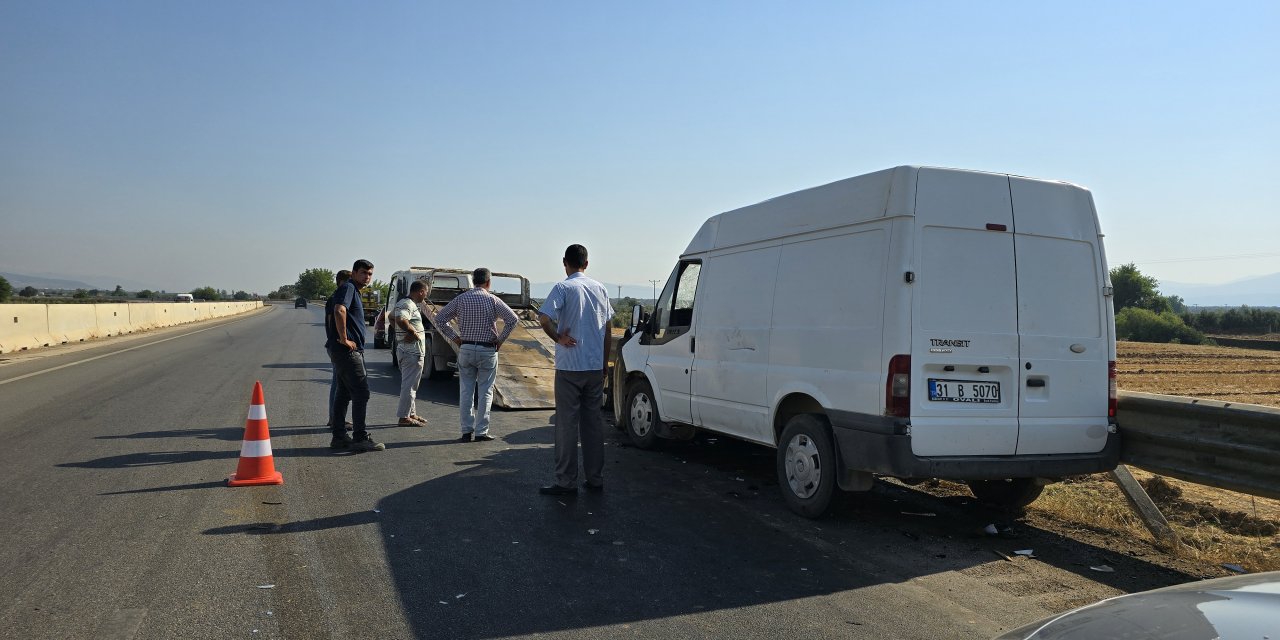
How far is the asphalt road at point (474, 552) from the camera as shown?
3.82 metres

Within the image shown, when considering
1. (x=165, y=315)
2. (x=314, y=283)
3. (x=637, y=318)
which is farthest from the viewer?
(x=314, y=283)

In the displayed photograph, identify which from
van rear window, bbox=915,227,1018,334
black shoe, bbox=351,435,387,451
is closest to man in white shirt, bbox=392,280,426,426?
black shoe, bbox=351,435,387,451

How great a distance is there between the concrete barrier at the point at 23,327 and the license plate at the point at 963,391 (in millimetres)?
22188

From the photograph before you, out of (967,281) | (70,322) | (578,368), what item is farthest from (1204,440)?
(70,322)

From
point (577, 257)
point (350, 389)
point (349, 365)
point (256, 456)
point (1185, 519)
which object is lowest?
point (1185, 519)

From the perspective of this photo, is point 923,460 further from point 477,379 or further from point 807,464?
point 477,379

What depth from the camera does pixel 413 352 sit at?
980 centimetres

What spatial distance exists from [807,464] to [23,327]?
23.0m

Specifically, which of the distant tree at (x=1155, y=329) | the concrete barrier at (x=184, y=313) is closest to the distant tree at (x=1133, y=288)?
the distant tree at (x=1155, y=329)

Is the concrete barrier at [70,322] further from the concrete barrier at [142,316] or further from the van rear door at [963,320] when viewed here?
the van rear door at [963,320]

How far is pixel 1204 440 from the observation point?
16.9 ft

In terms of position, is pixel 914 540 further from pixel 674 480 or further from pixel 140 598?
pixel 140 598

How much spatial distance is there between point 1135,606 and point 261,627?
3451 millimetres

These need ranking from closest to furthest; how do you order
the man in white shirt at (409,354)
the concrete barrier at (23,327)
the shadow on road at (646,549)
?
1. the shadow on road at (646,549)
2. the man in white shirt at (409,354)
3. the concrete barrier at (23,327)
